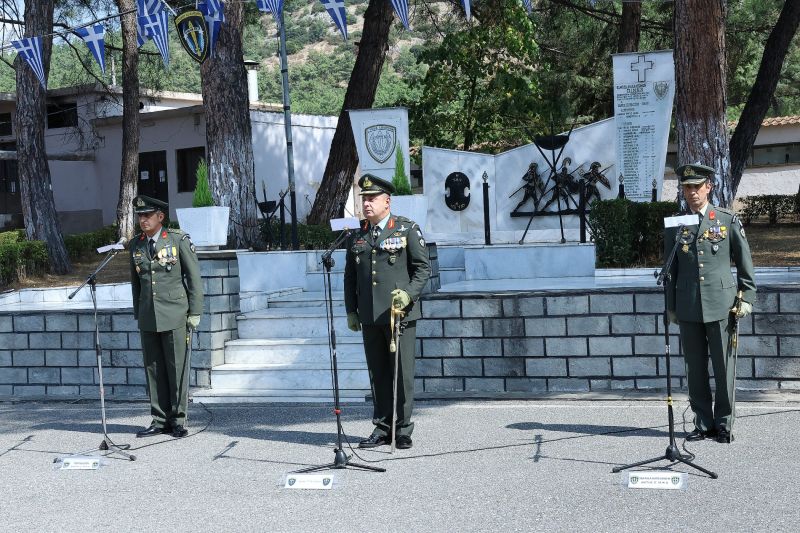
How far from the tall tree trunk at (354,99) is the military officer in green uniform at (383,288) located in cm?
1281

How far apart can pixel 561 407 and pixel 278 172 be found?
77.4 ft

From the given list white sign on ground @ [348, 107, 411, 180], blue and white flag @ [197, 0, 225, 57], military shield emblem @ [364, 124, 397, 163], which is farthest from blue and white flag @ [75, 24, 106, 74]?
military shield emblem @ [364, 124, 397, 163]

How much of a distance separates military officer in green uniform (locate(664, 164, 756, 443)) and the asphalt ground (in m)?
0.28

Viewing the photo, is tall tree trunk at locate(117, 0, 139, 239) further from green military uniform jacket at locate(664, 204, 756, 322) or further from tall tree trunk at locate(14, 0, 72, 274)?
green military uniform jacket at locate(664, 204, 756, 322)

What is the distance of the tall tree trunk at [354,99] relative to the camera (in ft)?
67.2

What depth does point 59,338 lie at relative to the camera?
10.5 meters

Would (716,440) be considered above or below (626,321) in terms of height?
below

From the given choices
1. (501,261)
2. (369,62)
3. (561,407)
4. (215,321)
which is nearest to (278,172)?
(369,62)

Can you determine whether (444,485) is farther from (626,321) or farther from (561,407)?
(626,321)

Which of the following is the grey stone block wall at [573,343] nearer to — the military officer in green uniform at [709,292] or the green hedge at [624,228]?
the military officer in green uniform at [709,292]

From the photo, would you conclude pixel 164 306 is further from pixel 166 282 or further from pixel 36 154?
pixel 36 154

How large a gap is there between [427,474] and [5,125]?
36347 millimetres

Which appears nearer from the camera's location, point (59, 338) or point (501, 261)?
point (59, 338)

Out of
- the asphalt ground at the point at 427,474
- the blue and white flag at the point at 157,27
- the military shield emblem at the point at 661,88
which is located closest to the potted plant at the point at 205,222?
the blue and white flag at the point at 157,27
